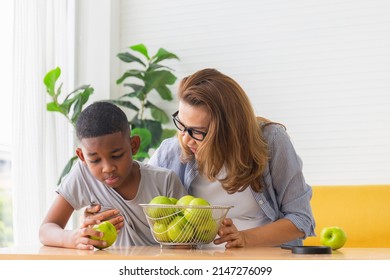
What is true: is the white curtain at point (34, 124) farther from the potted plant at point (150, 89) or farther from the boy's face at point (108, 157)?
the boy's face at point (108, 157)

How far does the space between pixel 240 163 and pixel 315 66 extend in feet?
7.26

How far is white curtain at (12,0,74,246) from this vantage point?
4039 mm

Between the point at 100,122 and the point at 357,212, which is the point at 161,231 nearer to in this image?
the point at 100,122

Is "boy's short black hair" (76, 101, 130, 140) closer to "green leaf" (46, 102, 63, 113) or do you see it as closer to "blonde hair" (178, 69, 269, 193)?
"blonde hair" (178, 69, 269, 193)

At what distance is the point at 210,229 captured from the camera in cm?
180

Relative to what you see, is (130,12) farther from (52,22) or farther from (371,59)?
(371,59)

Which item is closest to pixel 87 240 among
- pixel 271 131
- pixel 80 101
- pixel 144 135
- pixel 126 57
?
pixel 271 131

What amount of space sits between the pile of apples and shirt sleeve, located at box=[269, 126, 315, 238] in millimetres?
507

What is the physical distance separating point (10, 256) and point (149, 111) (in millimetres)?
3311

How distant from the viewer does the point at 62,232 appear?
6.42ft

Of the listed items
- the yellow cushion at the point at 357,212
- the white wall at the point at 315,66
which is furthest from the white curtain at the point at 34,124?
the yellow cushion at the point at 357,212

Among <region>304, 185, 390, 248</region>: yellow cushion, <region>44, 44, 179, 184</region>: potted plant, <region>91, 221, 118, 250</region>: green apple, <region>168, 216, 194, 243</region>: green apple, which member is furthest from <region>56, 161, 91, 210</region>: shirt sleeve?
<region>44, 44, 179, 184</region>: potted plant
